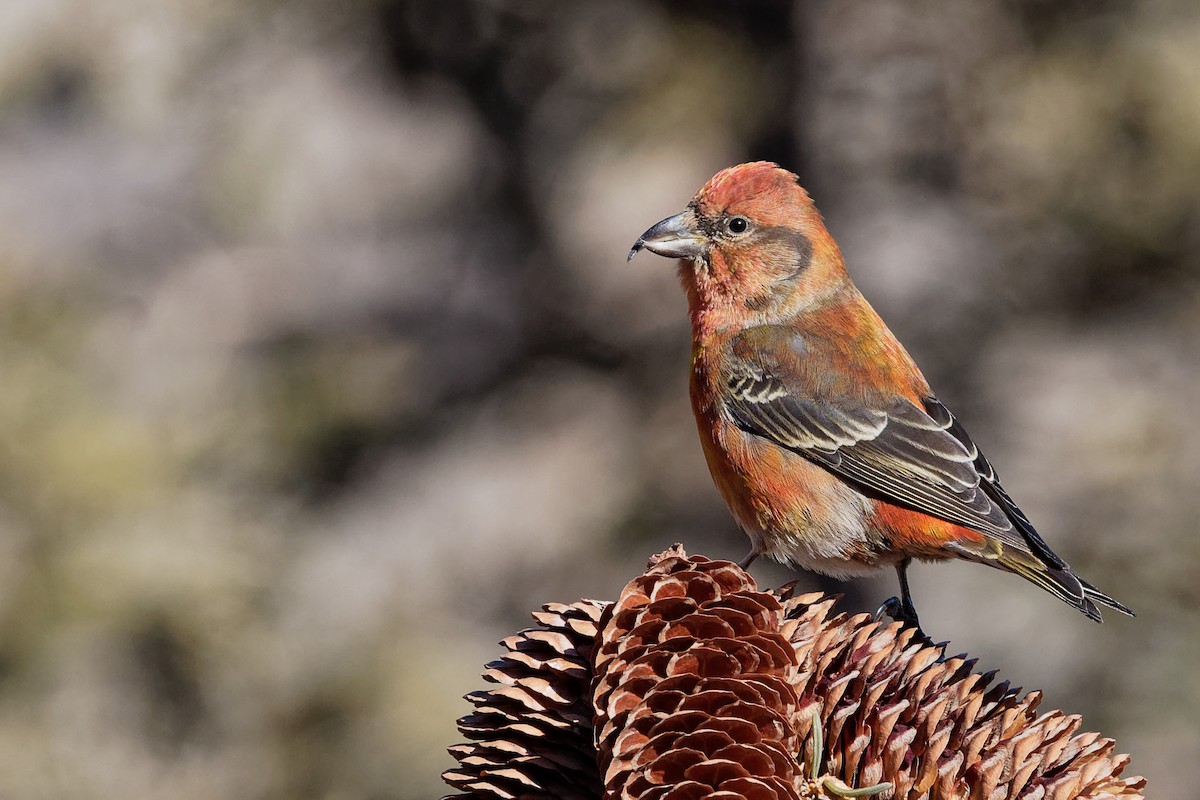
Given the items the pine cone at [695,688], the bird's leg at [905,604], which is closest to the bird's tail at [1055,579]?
the bird's leg at [905,604]

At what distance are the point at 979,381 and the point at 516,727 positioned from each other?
465cm

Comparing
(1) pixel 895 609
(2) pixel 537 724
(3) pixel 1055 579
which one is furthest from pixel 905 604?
(2) pixel 537 724

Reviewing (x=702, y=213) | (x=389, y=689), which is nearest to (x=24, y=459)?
(x=389, y=689)

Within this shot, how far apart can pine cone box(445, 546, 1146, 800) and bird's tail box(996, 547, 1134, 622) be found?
4.27 ft

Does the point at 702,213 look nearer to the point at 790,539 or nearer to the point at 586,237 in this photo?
the point at 790,539

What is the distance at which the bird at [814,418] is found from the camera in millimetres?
3424

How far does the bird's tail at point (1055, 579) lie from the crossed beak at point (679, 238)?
130 cm

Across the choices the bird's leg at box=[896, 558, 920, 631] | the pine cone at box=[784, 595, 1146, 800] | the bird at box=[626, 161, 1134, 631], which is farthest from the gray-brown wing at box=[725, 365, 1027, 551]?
the pine cone at box=[784, 595, 1146, 800]

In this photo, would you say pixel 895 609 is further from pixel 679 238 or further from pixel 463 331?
pixel 463 331

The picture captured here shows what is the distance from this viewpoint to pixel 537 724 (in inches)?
74.0

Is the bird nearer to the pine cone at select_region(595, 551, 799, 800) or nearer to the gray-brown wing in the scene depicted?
the gray-brown wing

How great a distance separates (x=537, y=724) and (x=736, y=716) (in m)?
0.32

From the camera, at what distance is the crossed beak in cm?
394

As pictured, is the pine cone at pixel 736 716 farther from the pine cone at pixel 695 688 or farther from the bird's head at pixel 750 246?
the bird's head at pixel 750 246
